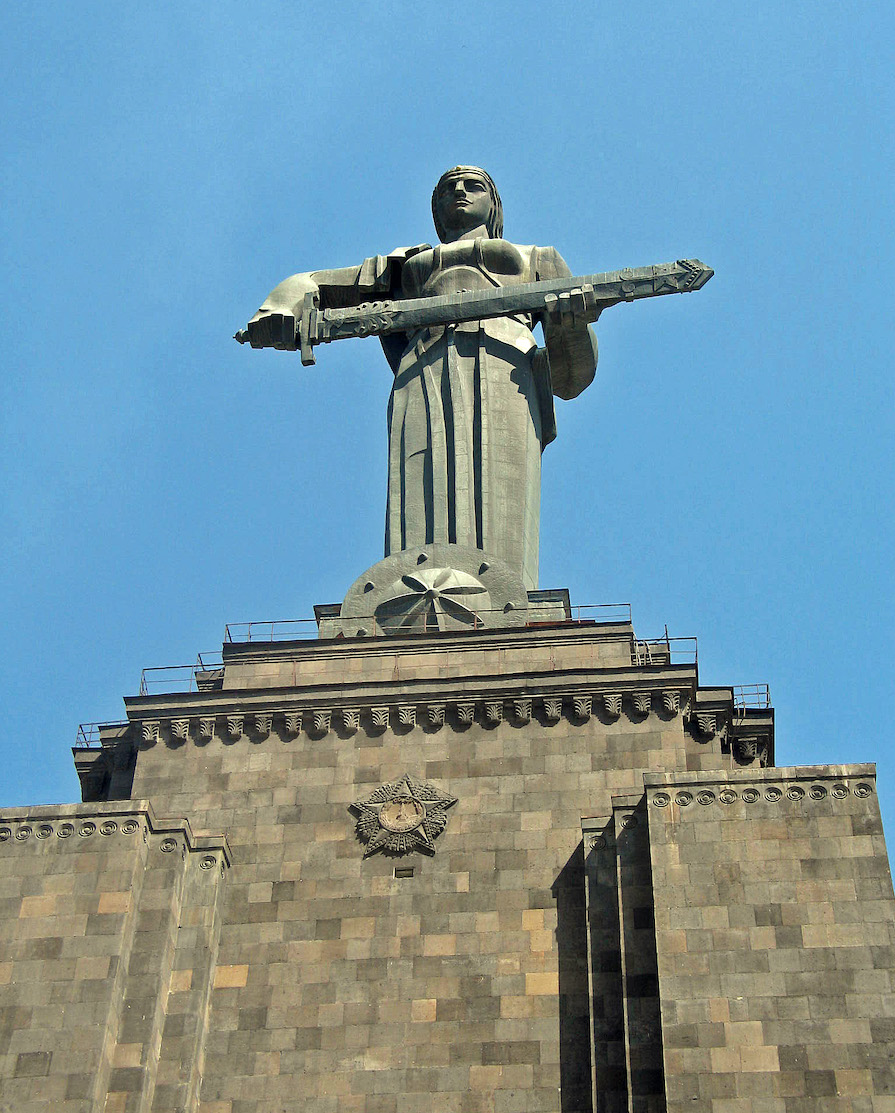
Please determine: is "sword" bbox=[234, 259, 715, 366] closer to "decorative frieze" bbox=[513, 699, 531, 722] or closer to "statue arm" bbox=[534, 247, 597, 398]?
"statue arm" bbox=[534, 247, 597, 398]

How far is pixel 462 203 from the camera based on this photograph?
1971 inches

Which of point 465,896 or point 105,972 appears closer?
point 105,972

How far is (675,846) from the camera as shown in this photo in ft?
103

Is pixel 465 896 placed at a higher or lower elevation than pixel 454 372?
lower

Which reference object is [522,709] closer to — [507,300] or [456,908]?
[456,908]

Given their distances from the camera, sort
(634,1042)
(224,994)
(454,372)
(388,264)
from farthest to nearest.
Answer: (388,264) → (454,372) → (224,994) → (634,1042)

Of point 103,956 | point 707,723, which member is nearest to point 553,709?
point 707,723

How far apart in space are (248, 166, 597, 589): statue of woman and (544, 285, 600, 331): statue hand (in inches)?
1.4

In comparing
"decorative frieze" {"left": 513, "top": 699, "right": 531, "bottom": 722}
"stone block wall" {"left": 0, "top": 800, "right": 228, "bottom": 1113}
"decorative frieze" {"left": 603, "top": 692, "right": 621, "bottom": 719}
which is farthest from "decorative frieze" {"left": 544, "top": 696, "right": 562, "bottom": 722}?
"stone block wall" {"left": 0, "top": 800, "right": 228, "bottom": 1113}

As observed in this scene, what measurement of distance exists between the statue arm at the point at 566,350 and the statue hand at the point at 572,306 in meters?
1.15

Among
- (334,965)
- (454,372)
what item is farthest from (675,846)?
(454,372)

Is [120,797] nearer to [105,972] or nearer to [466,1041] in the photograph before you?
[105,972]

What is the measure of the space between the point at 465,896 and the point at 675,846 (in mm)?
3948

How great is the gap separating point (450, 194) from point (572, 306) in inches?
258
